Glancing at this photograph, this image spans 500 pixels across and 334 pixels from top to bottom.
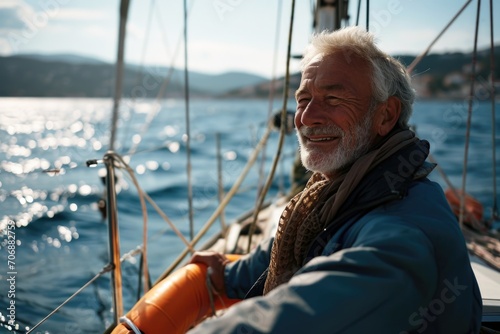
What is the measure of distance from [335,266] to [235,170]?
1028 centimetres

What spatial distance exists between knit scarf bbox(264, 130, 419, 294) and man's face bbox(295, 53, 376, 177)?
2.5 inches

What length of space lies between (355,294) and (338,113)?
0.55m

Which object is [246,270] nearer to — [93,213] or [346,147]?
[346,147]

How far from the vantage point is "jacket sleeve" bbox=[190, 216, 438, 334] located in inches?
28.9

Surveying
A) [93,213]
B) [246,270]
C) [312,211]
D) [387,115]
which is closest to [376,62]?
[387,115]

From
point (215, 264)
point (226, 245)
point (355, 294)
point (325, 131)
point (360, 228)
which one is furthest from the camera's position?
point (226, 245)

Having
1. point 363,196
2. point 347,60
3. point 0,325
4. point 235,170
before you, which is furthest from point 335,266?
point 235,170

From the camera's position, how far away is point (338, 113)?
118cm

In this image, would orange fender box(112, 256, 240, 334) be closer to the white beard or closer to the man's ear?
the white beard

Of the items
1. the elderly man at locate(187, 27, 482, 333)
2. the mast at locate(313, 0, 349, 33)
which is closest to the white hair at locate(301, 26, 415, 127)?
the elderly man at locate(187, 27, 482, 333)

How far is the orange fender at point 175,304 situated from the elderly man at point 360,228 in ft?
0.99

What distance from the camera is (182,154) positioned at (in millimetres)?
13703

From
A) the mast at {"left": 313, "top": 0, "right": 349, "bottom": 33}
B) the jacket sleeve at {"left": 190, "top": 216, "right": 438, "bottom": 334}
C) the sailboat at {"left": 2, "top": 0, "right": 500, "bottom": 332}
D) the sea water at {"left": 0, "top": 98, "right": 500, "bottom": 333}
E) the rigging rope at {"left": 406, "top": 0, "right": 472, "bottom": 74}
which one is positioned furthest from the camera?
the sea water at {"left": 0, "top": 98, "right": 500, "bottom": 333}

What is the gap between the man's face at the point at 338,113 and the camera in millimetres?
1171
